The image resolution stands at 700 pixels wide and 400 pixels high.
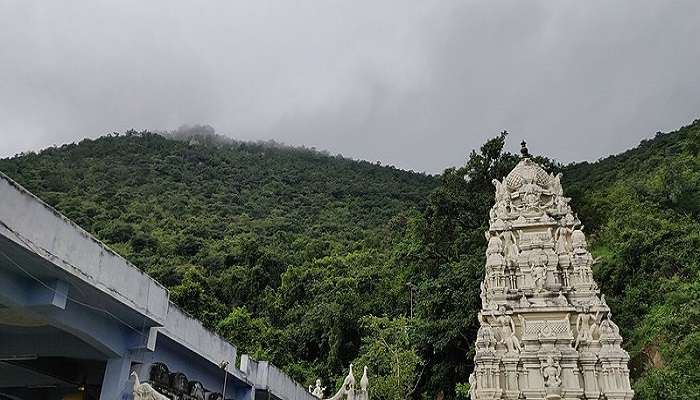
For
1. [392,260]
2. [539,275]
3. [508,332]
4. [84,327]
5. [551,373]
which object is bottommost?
[84,327]

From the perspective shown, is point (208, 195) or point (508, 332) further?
point (208, 195)

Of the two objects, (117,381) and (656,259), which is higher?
(656,259)

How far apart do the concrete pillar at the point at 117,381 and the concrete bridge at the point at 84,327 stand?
0.02 m

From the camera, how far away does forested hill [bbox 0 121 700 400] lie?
28.2 m

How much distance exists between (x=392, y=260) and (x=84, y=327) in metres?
32.2

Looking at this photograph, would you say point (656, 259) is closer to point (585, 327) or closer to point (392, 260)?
point (585, 327)

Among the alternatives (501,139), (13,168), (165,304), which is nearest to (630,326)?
(501,139)

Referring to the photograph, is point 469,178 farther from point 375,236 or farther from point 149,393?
point 149,393

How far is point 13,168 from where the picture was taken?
65125 millimetres

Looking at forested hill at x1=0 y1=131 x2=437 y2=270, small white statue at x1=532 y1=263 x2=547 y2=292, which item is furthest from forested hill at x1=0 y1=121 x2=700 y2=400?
small white statue at x1=532 y1=263 x2=547 y2=292

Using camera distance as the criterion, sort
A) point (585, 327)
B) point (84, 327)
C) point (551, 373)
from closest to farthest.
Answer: point (84, 327), point (551, 373), point (585, 327)

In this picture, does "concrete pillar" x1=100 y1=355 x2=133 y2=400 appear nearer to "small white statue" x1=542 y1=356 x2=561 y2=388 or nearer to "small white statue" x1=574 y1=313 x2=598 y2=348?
"small white statue" x1=542 y1=356 x2=561 y2=388

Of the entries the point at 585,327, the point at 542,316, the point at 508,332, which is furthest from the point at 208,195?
the point at 585,327

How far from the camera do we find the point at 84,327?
9086 millimetres
